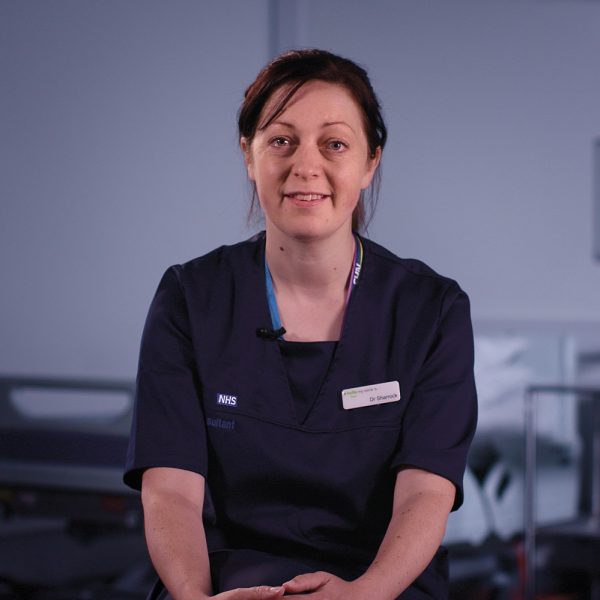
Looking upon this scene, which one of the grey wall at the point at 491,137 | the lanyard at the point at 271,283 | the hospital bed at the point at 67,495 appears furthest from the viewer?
the grey wall at the point at 491,137

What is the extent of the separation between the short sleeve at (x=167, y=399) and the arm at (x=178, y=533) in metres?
0.02

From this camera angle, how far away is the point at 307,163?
3.82ft

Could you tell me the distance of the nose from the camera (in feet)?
3.81

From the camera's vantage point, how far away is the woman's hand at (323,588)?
1.00 meters

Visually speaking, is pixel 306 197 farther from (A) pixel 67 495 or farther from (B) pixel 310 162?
(A) pixel 67 495

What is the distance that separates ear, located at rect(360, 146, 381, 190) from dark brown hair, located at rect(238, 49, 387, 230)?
0.01 meters

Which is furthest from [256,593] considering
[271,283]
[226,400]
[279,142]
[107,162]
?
[107,162]

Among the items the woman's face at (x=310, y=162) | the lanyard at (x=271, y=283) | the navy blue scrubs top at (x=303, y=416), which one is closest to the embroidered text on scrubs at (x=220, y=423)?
the navy blue scrubs top at (x=303, y=416)

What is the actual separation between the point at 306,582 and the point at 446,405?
1.02 feet

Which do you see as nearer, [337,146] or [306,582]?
[306,582]

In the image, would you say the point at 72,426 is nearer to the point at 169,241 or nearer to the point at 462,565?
the point at 169,241

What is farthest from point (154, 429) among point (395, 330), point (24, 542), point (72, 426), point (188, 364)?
point (24, 542)

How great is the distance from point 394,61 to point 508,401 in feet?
3.67

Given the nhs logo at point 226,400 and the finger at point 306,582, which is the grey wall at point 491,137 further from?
the finger at point 306,582
